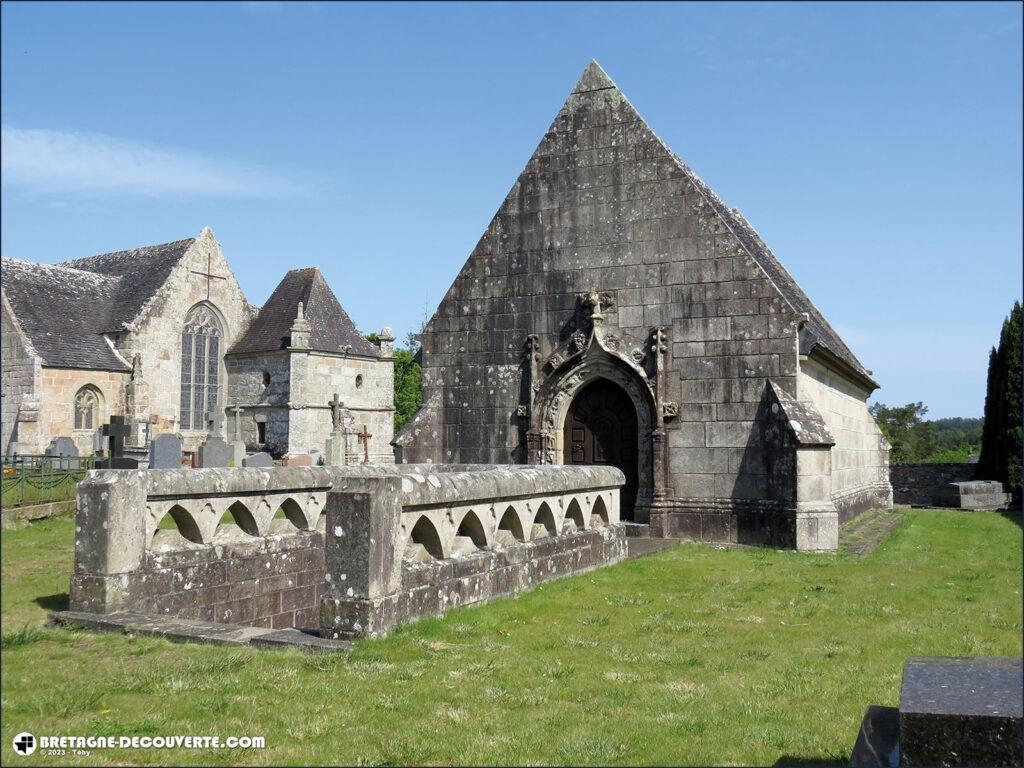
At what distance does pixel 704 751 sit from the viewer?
14.4 ft

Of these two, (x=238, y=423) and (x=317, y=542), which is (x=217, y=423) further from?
(x=317, y=542)

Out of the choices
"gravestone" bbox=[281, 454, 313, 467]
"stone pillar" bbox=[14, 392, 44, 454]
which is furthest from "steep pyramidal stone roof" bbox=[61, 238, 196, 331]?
"gravestone" bbox=[281, 454, 313, 467]

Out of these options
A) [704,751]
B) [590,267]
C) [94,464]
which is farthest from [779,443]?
[94,464]

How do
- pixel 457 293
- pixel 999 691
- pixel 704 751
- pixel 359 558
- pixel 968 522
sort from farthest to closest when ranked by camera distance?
pixel 968 522, pixel 457 293, pixel 359 558, pixel 704 751, pixel 999 691

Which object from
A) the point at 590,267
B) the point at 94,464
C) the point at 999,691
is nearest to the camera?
the point at 999,691

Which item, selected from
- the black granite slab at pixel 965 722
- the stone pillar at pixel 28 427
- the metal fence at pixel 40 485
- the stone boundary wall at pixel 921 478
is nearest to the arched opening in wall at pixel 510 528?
the black granite slab at pixel 965 722

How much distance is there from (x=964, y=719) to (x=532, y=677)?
3643 millimetres

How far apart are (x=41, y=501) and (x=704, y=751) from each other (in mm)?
14844

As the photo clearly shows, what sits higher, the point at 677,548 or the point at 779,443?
the point at 779,443

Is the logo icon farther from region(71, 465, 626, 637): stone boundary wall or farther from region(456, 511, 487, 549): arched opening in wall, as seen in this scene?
region(456, 511, 487, 549): arched opening in wall

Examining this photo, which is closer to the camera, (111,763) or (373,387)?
(111,763)

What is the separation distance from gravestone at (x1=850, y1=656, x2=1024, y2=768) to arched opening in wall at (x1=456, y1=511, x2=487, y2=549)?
19.8 ft

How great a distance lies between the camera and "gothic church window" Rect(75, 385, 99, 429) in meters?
33.8

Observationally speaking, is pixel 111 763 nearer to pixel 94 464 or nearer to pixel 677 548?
pixel 677 548
